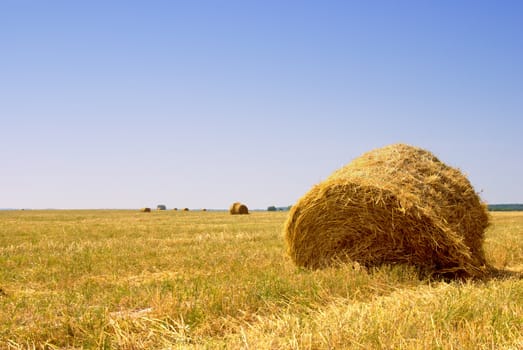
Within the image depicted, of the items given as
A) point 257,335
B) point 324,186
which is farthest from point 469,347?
point 324,186

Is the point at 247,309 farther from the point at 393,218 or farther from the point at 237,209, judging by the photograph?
the point at 237,209

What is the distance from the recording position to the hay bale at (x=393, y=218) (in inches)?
279

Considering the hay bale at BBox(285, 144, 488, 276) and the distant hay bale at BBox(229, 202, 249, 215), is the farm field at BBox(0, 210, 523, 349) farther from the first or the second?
the distant hay bale at BBox(229, 202, 249, 215)

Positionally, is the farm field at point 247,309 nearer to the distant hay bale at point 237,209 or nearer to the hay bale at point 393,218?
the hay bale at point 393,218

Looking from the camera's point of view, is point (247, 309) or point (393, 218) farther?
point (393, 218)

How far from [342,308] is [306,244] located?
332 centimetres

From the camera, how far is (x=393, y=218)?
7.30m

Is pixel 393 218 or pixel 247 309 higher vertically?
pixel 393 218

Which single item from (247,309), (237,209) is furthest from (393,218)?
(237,209)

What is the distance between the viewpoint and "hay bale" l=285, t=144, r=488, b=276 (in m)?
7.09

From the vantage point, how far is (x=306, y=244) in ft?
26.5

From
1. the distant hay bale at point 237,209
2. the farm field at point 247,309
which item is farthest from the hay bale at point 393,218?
the distant hay bale at point 237,209

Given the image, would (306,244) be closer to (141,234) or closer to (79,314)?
(79,314)

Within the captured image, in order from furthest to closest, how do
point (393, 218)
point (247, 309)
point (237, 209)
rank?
point (237, 209) < point (393, 218) < point (247, 309)
